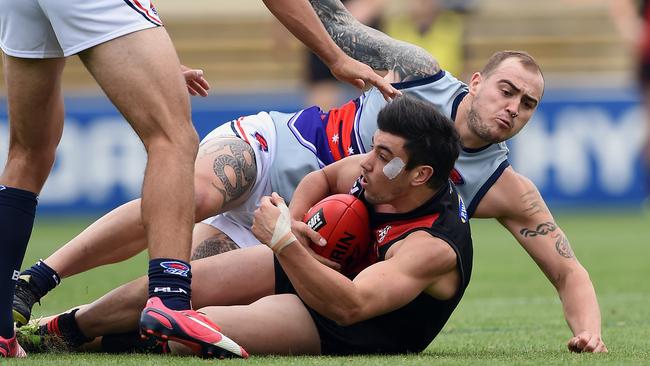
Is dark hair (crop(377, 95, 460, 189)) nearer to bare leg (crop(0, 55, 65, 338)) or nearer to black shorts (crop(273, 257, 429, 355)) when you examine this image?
black shorts (crop(273, 257, 429, 355))

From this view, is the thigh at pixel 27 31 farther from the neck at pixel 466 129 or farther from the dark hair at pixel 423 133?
the neck at pixel 466 129

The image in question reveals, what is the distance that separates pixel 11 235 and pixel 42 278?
0.65 m

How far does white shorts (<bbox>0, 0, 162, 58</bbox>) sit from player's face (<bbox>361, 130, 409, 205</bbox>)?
98cm

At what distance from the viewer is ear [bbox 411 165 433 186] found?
491cm

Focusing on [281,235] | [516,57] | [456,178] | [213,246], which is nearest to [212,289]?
[281,235]

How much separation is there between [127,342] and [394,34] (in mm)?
9073

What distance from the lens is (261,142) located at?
A: 6.14 metres

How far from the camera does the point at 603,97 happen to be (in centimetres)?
1462

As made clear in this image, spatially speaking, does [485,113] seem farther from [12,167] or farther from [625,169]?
[625,169]

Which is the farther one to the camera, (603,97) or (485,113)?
(603,97)

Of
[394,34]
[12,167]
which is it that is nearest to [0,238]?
[12,167]

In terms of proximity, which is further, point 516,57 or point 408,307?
point 516,57

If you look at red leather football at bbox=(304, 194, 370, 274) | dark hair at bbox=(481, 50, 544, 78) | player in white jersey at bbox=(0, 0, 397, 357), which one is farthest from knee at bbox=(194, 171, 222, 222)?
dark hair at bbox=(481, 50, 544, 78)

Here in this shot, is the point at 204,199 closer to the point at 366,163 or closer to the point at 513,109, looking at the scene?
the point at 366,163
